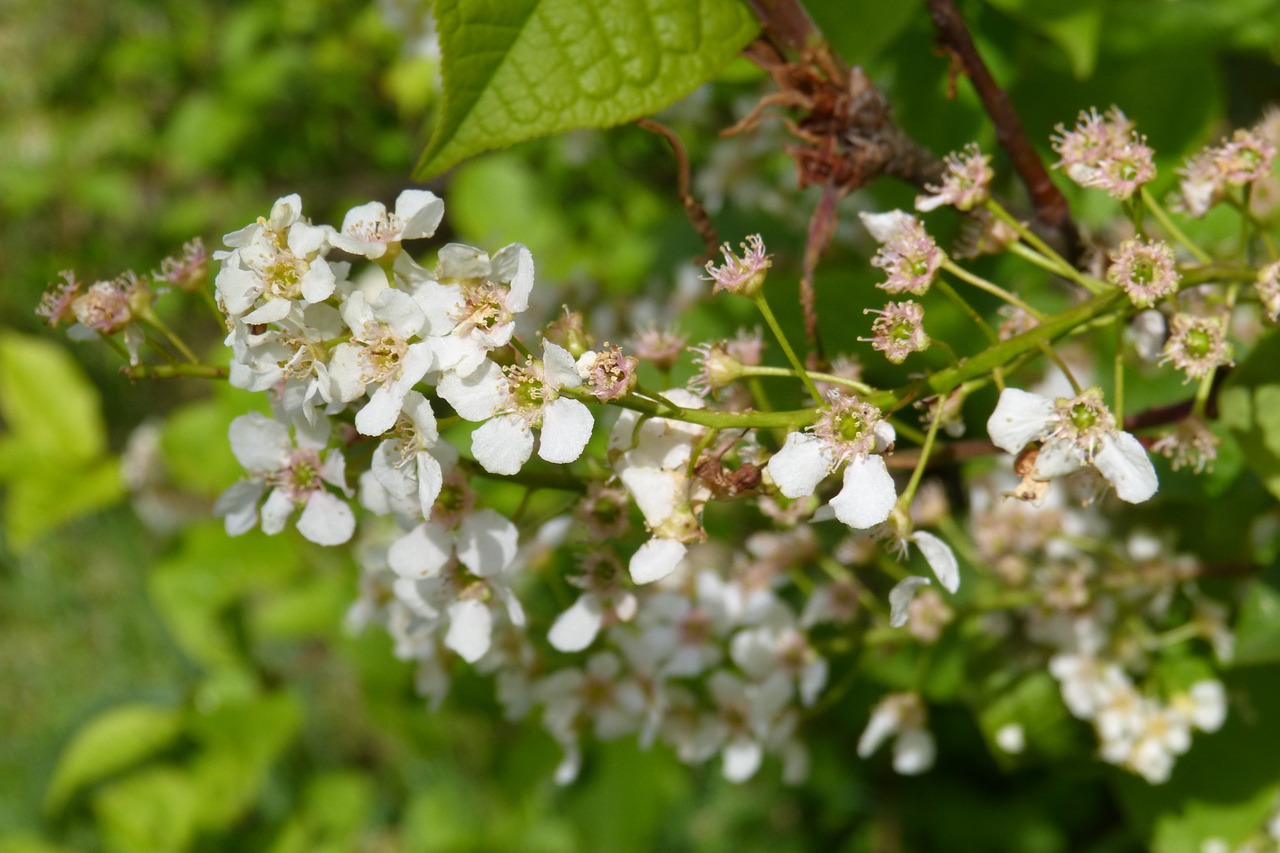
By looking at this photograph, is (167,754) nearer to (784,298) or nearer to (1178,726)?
(784,298)

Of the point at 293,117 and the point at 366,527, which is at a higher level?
the point at 293,117

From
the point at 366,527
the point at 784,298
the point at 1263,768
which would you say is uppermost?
the point at 784,298

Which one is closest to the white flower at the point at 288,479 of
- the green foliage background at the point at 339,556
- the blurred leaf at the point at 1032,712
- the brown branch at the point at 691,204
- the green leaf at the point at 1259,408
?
the brown branch at the point at 691,204

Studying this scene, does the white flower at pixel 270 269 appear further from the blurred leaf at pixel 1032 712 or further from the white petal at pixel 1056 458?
the blurred leaf at pixel 1032 712

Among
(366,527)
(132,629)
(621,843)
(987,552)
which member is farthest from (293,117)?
(987,552)

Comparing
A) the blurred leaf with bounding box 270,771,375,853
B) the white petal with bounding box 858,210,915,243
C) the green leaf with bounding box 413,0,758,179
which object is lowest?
the blurred leaf with bounding box 270,771,375,853

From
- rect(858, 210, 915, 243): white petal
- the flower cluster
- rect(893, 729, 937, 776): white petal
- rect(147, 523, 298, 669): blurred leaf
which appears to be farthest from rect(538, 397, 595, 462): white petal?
rect(147, 523, 298, 669): blurred leaf

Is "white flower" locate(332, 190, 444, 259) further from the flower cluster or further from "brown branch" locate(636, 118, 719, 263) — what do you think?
the flower cluster
